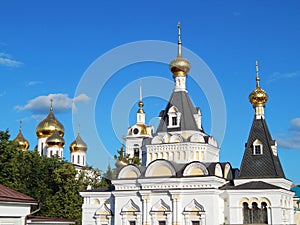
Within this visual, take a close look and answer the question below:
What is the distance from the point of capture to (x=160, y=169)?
24438 mm

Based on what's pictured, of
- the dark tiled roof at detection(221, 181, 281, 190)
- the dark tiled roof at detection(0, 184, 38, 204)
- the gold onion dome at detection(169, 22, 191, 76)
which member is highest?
the gold onion dome at detection(169, 22, 191, 76)

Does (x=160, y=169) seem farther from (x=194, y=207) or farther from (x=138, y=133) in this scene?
(x=138, y=133)

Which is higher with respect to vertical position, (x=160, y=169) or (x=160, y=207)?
(x=160, y=169)

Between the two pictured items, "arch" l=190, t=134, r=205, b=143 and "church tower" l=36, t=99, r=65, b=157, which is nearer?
"arch" l=190, t=134, r=205, b=143

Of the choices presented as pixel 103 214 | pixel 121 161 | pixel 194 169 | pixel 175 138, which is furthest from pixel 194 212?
pixel 121 161

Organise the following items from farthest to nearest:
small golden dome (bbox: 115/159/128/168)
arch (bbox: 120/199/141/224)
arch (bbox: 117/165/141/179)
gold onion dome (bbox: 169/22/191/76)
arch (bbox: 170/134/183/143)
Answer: small golden dome (bbox: 115/159/128/168)
gold onion dome (bbox: 169/22/191/76)
arch (bbox: 170/134/183/143)
arch (bbox: 117/165/141/179)
arch (bbox: 120/199/141/224)

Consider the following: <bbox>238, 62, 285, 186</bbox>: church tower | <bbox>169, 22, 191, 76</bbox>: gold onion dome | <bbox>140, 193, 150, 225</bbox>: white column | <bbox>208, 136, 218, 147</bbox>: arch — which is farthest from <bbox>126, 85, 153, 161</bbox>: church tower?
<bbox>140, 193, 150, 225</bbox>: white column

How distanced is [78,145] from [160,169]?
23853 millimetres

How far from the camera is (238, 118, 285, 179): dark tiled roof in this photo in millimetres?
24297

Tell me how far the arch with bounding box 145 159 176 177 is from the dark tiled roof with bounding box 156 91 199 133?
111 inches

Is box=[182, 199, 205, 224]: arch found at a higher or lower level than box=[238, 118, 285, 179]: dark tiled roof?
lower

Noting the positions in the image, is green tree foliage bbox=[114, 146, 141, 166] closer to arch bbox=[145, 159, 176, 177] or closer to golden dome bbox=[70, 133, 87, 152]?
golden dome bbox=[70, 133, 87, 152]

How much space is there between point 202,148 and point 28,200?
13.0 m

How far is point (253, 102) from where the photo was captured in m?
27.1
